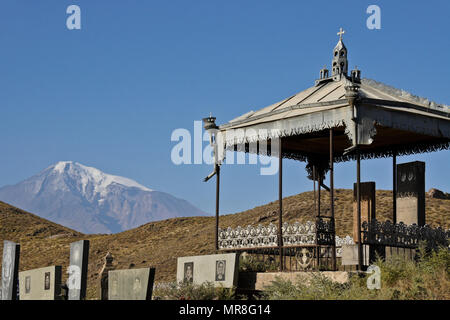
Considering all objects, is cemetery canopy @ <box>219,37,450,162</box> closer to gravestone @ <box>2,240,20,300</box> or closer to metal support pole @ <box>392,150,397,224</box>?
metal support pole @ <box>392,150,397,224</box>

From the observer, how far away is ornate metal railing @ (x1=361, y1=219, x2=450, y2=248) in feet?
72.2

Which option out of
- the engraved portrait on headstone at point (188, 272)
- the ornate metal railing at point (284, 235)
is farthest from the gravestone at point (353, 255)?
the engraved portrait on headstone at point (188, 272)

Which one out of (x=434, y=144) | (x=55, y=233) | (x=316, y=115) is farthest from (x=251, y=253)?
(x=55, y=233)

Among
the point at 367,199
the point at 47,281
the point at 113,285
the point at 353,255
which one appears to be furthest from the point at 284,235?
the point at 47,281

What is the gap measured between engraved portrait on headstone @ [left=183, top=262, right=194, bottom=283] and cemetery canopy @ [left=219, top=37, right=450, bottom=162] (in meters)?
4.49

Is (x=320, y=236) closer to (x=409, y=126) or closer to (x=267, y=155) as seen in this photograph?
(x=409, y=126)

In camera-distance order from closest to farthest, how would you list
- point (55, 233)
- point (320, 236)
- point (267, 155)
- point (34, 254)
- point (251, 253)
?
point (320, 236) → point (251, 253) → point (267, 155) → point (34, 254) → point (55, 233)

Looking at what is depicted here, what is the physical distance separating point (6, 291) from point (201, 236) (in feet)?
106

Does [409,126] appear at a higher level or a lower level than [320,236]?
higher

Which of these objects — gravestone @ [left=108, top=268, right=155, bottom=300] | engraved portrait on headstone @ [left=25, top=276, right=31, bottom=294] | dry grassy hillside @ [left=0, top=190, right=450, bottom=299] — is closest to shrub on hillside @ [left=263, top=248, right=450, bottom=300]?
gravestone @ [left=108, top=268, right=155, bottom=300]

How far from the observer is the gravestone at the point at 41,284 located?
2319 centimetres

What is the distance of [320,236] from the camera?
856 inches

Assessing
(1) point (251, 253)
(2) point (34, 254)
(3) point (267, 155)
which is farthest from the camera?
(2) point (34, 254)
